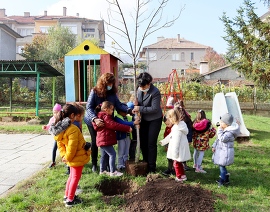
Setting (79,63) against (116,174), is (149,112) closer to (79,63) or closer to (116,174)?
(116,174)

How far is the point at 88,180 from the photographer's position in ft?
15.6

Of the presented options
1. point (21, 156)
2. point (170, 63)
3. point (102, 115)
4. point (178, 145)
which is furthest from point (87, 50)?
point (170, 63)

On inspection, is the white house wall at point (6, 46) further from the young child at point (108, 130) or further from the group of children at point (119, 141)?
the young child at point (108, 130)

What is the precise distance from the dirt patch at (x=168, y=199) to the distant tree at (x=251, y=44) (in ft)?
33.9

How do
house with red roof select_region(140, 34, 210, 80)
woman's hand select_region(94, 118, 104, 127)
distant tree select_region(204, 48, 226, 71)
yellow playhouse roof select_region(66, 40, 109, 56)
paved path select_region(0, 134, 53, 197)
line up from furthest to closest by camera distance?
distant tree select_region(204, 48, 226, 71), house with red roof select_region(140, 34, 210, 80), yellow playhouse roof select_region(66, 40, 109, 56), paved path select_region(0, 134, 53, 197), woman's hand select_region(94, 118, 104, 127)

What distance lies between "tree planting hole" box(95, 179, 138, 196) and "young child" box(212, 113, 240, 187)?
4.43 ft

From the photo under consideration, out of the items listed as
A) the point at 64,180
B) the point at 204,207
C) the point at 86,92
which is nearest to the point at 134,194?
the point at 204,207

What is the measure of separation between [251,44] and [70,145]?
11.5 m

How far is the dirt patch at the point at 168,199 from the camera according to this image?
364 centimetres

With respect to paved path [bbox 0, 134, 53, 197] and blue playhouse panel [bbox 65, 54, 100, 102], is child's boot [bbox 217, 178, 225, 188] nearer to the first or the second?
paved path [bbox 0, 134, 53, 197]

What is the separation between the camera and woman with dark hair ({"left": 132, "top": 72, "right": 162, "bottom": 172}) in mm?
4934

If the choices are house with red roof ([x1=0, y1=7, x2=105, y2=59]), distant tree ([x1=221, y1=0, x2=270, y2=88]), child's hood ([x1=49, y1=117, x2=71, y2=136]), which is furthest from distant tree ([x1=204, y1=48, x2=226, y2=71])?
child's hood ([x1=49, y1=117, x2=71, y2=136])

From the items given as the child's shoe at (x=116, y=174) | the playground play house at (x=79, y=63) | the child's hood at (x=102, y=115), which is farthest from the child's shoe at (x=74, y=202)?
the playground play house at (x=79, y=63)

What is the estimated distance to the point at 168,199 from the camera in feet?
12.4
